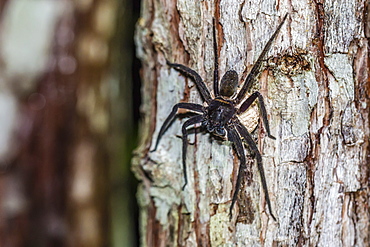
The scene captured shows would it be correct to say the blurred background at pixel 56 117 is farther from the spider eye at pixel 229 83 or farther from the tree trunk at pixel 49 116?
the spider eye at pixel 229 83

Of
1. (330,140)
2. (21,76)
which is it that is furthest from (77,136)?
(330,140)

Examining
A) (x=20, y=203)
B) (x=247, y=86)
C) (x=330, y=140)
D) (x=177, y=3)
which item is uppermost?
(x=177, y=3)

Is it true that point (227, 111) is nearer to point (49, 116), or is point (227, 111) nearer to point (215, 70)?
point (215, 70)

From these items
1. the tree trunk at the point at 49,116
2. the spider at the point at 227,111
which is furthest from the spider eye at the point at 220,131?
the tree trunk at the point at 49,116

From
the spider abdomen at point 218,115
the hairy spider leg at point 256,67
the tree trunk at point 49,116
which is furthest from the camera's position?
the tree trunk at point 49,116

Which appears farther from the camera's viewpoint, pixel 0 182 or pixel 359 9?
pixel 0 182

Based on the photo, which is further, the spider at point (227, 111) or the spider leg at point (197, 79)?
the spider leg at point (197, 79)

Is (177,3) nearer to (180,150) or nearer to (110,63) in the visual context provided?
(180,150)

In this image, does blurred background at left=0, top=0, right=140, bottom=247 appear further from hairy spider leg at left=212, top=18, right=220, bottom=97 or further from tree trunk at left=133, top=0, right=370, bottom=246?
hairy spider leg at left=212, top=18, right=220, bottom=97
